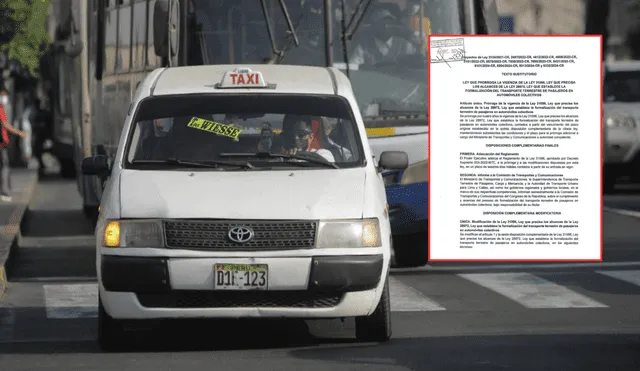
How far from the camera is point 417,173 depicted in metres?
14.2

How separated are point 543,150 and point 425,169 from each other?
10.9 ft

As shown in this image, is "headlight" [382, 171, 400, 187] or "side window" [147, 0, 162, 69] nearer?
"headlight" [382, 171, 400, 187]

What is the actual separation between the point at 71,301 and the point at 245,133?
2.84 meters

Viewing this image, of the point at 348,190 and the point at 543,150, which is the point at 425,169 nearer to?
the point at 543,150

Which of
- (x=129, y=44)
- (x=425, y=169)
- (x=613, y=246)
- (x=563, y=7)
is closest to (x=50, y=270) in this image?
Answer: (x=129, y=44)

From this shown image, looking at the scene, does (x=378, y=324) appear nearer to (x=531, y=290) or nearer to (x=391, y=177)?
(x=531, y=290)

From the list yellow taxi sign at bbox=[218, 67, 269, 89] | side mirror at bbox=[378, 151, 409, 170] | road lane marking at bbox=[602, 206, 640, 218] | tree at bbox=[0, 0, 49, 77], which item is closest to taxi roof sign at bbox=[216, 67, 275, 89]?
yellow taxi sign at bbox=[218, 67, 269, 89]

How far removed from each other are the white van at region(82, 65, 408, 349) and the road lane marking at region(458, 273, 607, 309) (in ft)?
8.13

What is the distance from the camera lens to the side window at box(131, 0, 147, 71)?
15.9 m

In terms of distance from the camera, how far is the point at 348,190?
9.86 meters

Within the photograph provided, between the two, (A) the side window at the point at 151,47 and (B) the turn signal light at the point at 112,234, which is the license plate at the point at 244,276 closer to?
→ (B) the turn signal light at the point at 112,234

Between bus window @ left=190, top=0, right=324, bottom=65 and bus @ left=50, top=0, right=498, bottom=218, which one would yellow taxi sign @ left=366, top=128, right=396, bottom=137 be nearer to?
bus @ left=50, top=0, right=498, bottom=218

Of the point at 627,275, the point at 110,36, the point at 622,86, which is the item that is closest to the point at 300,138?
the point at 627,275

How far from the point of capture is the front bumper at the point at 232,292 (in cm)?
946
